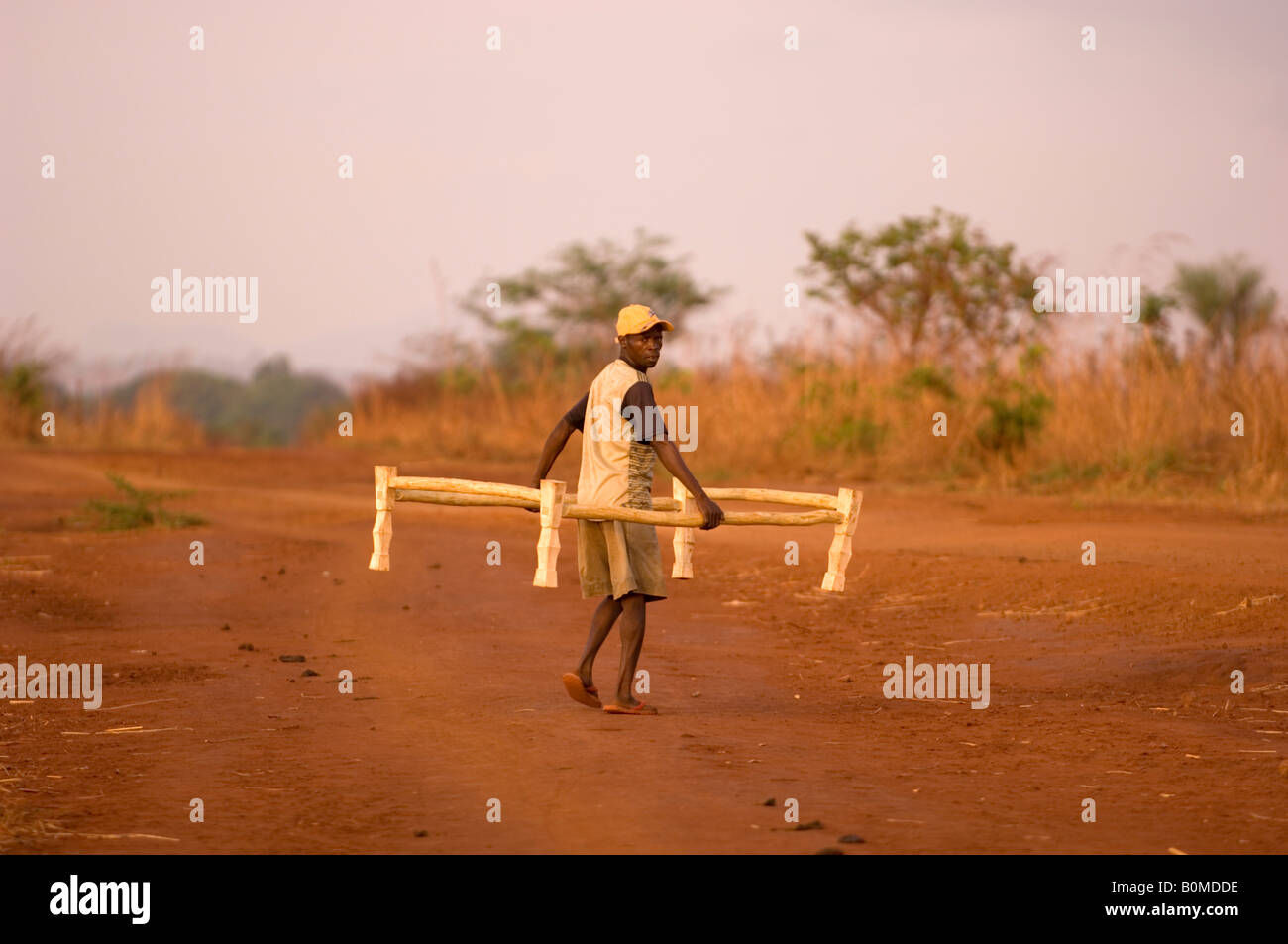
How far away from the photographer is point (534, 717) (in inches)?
264

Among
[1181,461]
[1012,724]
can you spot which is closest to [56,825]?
[1012,724]

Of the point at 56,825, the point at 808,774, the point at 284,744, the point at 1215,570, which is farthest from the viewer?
the point at 1215,570

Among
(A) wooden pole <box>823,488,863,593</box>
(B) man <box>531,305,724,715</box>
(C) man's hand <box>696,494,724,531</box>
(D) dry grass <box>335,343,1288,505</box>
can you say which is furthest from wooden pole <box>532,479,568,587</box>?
(D) dry grass <box>335,343,1288,505</box>

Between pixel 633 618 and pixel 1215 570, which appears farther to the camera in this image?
pixel 1215 570

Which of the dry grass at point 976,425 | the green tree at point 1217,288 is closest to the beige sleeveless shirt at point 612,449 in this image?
the dry grass at point 976,425

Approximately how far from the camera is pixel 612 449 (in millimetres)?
6703

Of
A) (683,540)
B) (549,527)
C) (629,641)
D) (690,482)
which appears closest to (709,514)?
(690,482)

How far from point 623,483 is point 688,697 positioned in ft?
4.09

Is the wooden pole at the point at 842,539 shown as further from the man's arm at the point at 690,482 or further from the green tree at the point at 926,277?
the green tree at the point at 926,277

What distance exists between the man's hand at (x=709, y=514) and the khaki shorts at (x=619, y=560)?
0.39 meters

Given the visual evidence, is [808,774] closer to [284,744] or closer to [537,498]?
[537,498]

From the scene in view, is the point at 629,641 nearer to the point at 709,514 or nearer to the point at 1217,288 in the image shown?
the point at 709,514

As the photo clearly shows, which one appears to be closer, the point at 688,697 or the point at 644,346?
the point at 644,346
